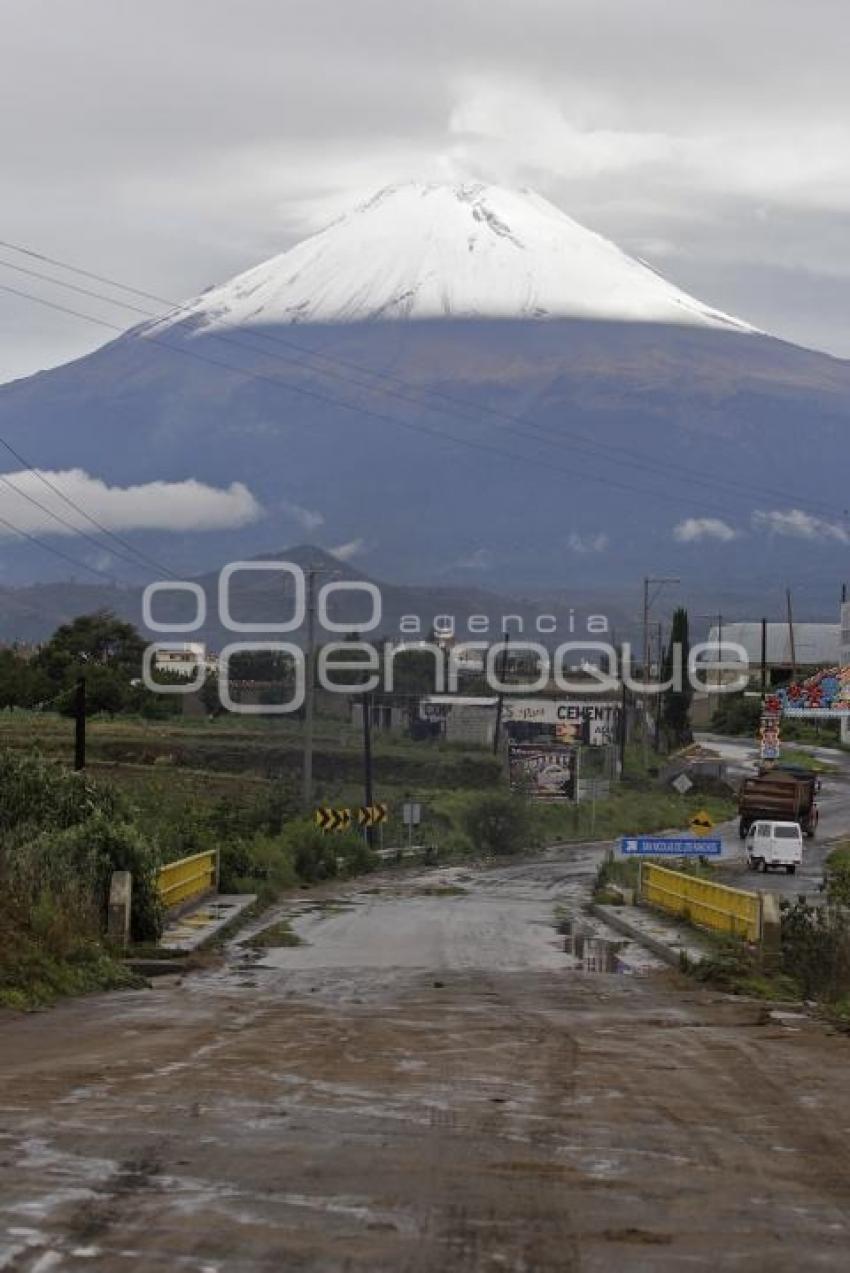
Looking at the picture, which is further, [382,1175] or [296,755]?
[296,755]

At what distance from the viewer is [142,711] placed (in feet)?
392

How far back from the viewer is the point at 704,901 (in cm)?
3328

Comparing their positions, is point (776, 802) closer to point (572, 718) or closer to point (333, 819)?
point (333, 819)

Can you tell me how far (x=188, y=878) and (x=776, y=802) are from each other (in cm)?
4526

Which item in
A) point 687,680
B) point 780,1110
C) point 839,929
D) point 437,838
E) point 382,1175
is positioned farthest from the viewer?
point 687,680

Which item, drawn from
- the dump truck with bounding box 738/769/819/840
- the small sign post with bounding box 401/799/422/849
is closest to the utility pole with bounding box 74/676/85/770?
the small sign post with bounding box 401/799/422/849

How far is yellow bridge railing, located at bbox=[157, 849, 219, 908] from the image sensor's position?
108 feet

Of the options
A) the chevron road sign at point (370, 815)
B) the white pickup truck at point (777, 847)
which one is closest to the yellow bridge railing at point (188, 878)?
the white pickup truck at point (777, 847)

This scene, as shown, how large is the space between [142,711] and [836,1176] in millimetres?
110812

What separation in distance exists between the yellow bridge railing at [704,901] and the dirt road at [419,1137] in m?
8.72

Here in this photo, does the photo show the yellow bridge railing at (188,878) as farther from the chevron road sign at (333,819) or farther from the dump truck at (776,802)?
the dump truck at (776,802)

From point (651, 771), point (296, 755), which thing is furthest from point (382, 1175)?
point (651, 771)

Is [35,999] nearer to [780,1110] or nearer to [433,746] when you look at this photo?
[780,1110]

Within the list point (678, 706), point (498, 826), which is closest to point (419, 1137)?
point (498, 826)
